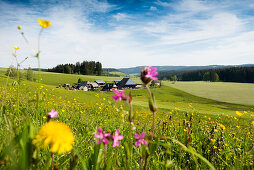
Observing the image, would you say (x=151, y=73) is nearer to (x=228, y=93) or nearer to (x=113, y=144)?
(x=113, y=144)

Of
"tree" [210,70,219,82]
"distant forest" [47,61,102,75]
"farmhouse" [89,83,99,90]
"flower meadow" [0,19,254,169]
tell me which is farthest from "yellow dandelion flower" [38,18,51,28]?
"tree" [210,70,219,82]

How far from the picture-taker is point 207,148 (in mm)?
2434

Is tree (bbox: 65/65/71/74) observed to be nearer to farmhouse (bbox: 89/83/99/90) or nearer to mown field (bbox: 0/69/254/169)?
farmhouse (bbox: 89/83/99/90)

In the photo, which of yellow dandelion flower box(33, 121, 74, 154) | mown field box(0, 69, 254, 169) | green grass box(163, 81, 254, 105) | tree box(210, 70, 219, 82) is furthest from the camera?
tree box(210, 70, 219, 82)

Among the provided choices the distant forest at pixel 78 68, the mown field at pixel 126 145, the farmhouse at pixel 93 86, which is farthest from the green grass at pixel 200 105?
the distant forest at pixel 78 68

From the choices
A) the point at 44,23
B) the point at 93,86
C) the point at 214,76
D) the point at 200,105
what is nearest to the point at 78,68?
the point at 93,86

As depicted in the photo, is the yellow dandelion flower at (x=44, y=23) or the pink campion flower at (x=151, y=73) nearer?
the pink campion flower at (x=151, y=73)

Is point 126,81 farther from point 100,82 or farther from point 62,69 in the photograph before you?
point 62,69

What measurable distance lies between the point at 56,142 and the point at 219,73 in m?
146

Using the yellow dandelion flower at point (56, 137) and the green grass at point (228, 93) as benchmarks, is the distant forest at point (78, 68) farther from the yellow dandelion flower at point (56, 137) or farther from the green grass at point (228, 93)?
the yellow dandelion flower at point (56, 137)

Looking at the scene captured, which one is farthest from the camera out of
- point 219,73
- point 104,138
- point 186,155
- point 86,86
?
point 219,73

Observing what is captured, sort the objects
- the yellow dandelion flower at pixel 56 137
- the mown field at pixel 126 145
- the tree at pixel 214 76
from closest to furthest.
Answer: the yellow dandelion flower at pixel 56 137
the mown field at pixel 126 145
the tree at pixel 214 76

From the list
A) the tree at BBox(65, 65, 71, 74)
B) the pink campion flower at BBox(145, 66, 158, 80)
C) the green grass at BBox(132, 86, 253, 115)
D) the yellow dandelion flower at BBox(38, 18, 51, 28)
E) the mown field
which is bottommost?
the green grass at BBox(132, 86, 253, 115)

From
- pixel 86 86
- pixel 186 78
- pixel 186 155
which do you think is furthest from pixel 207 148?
pixel 186 78
